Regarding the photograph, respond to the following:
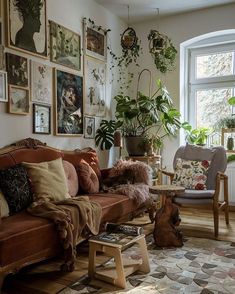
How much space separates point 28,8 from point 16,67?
650 mm

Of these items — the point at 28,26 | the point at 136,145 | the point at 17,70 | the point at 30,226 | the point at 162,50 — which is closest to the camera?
the point at 30,226

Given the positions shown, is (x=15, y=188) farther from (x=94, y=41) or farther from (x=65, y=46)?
(x=94, y=41)

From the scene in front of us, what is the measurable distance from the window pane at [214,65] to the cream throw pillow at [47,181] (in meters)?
3.02

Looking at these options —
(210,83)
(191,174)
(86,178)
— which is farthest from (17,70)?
(210,83)

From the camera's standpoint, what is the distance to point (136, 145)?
14.2ft

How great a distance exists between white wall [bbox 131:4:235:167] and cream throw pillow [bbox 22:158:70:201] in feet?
7.85

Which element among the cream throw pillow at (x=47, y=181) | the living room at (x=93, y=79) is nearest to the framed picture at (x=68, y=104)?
the living room at (x=93, y=79)

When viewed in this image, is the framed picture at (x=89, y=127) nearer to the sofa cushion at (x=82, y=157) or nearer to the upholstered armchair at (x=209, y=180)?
the sofa cushion at (x=82, y=157)

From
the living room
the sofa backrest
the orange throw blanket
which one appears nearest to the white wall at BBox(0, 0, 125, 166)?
the living room

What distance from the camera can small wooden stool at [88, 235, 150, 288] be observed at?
2.20m

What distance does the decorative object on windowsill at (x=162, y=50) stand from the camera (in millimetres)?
4625

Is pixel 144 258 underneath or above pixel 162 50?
underneath

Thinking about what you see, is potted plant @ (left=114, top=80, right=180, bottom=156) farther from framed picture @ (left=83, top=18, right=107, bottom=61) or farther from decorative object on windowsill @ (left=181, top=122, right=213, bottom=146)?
framed picture @ (left=83, top=18, right=107, bottom=61)

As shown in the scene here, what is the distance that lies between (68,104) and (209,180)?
6.34 ft
